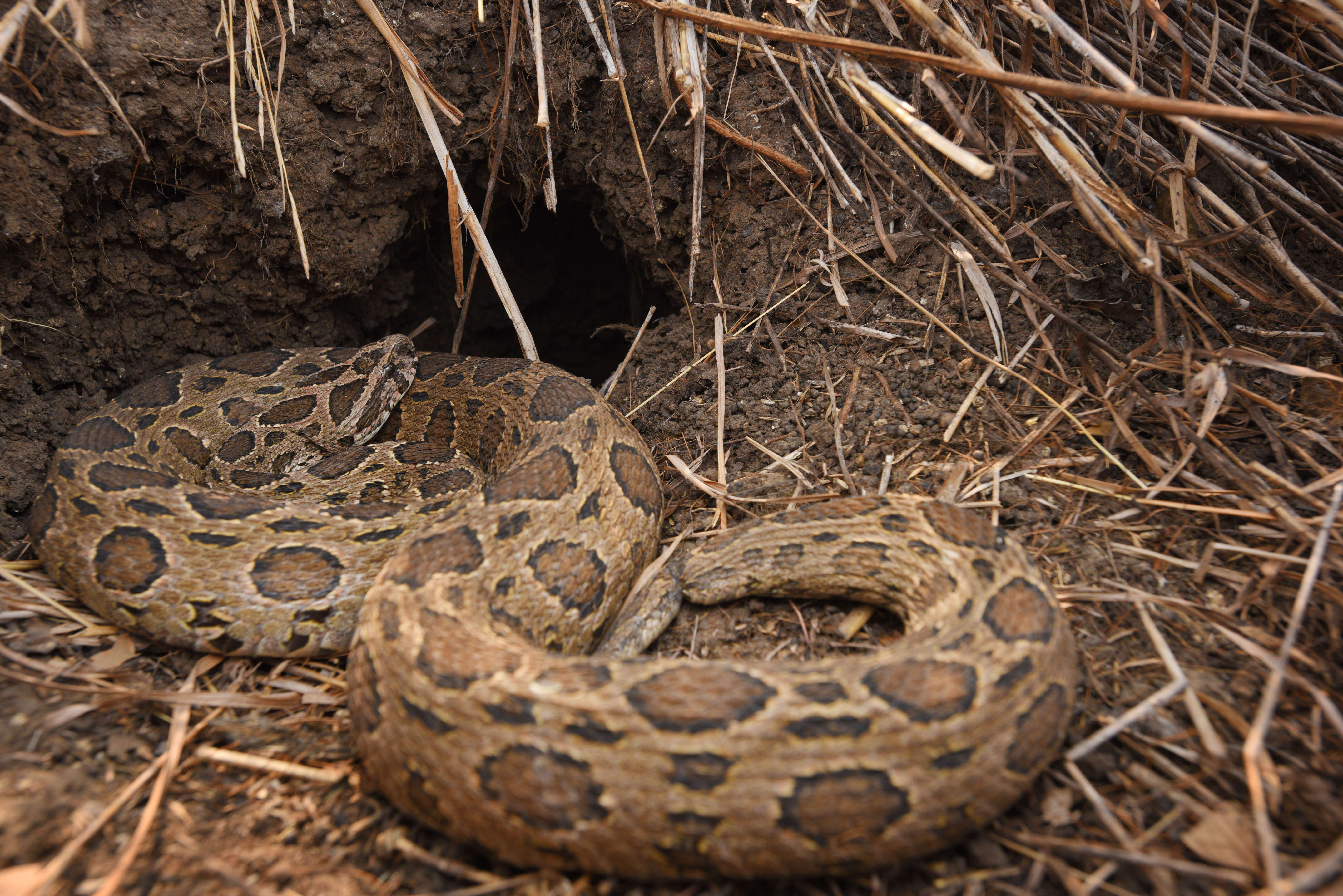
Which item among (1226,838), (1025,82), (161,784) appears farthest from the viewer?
(1025,82)

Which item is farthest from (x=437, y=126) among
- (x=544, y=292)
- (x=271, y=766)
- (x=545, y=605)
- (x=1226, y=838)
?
(x=1226, y=838)

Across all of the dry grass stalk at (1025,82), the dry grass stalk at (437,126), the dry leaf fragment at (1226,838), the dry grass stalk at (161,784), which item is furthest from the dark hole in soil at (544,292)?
the dry leaf fragment at (1226,838)

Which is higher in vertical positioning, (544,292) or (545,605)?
(544,292)

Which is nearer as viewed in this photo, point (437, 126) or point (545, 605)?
point (545, 605)

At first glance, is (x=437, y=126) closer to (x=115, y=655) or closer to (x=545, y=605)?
(x=545, y=605)

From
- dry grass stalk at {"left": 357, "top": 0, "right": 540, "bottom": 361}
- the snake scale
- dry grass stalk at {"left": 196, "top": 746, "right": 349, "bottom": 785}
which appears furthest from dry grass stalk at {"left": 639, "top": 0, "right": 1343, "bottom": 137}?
dry grass stalk at {"left": 196, "top": 746, "right": 349, "bottom": 785}

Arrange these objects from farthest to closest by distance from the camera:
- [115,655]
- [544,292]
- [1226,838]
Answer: [544,292] < [115,655] < [1226,838]

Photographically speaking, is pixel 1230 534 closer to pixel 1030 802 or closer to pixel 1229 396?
pixel 1229 396

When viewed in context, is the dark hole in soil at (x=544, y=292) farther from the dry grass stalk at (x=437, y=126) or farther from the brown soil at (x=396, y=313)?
the dry grass stalk at (x=437, y=126)
